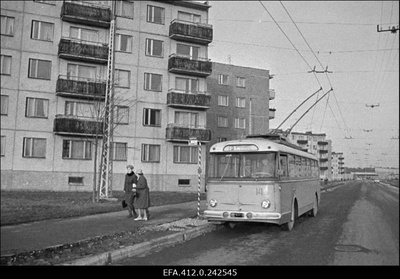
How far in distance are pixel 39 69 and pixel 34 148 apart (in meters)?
5.73

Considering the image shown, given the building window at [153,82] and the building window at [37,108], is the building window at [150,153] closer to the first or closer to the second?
the building window at [153,82]

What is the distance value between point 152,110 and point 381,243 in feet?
91.2

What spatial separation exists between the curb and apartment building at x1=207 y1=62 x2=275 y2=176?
34.5m

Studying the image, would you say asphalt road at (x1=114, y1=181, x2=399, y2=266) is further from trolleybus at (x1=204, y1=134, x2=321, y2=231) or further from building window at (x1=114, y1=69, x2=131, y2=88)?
building window at (x1=114, y1=69, x2=131, y2=88)

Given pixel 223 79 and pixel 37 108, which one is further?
pixel 223 79

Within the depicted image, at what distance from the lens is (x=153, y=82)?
3253 centimetres

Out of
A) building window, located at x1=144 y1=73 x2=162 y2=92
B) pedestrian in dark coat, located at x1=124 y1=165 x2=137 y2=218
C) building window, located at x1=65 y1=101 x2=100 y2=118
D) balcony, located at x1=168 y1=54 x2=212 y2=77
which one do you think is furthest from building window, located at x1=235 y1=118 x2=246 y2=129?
pedestrian in dark coat, located at x1=124 y1=165 x2=137 y2=218

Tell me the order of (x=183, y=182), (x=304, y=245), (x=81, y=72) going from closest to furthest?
(x=304, y=245)
(x=81, y=72)
(x=183, y=182)

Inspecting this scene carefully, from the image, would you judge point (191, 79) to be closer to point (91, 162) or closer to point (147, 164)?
point (147, 164)

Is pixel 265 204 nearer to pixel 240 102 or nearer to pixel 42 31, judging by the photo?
pixel 42 31

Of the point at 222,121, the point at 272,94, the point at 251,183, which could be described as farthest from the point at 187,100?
A: the point at 272,94

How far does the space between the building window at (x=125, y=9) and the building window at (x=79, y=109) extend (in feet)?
26.1

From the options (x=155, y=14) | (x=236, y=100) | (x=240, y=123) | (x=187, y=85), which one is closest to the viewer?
(x=155, y=14)
